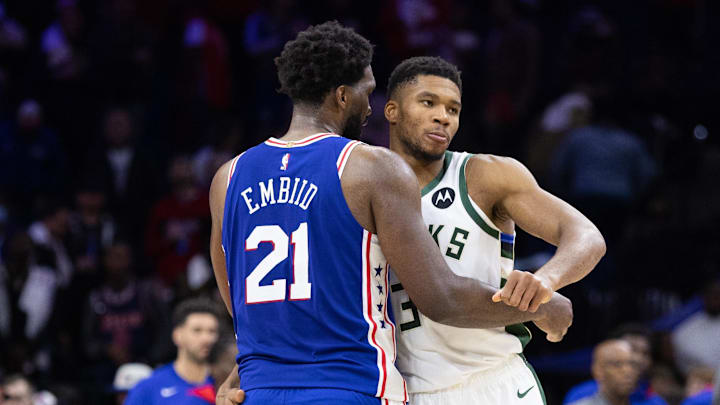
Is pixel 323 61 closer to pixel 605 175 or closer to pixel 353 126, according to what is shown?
pixel 353 126

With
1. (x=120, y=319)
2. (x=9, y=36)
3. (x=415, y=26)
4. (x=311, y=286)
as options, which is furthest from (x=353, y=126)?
(x=9, y=36)

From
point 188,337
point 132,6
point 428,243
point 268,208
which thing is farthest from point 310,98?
point 132,6

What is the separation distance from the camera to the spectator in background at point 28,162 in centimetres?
1174

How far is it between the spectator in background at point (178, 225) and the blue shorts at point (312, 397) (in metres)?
7.27

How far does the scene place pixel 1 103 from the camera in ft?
40.1

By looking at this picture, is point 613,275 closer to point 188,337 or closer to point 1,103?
point 188,337

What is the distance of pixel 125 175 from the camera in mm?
11750

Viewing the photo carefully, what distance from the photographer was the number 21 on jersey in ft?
12.1

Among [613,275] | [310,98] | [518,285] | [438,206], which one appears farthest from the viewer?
[613,275]

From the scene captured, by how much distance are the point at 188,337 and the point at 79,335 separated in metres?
3.39

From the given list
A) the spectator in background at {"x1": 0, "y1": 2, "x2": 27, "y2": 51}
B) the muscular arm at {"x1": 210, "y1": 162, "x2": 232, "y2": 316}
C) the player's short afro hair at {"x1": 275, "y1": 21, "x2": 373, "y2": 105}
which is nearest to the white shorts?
the muscular arm at {"x1": 210, "y1": 162, "x2": 232, "y2": 316}

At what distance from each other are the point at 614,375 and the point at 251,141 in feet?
17.5

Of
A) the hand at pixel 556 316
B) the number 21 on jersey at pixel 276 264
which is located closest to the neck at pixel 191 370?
the number 21 on jersey at pixel 276 264

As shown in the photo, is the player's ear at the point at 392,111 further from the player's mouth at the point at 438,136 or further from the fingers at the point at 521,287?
the fingers at the point at 521,287
